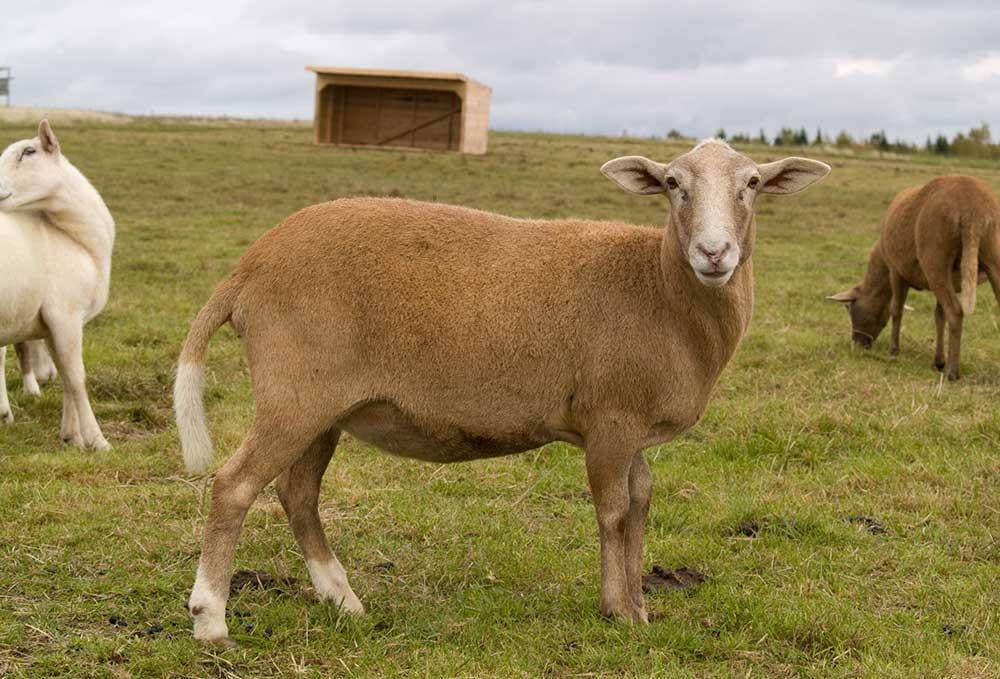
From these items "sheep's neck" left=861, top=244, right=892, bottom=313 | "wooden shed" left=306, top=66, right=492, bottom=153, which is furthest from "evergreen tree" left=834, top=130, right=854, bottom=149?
"sheep's neck" left=861, top=244, right=892, bottom=313

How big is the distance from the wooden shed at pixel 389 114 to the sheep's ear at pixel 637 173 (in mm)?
27479

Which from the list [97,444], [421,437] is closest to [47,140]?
[97,444]

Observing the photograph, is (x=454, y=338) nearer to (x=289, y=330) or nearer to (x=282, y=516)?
(x=289, y=330)

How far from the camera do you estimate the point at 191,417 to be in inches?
174

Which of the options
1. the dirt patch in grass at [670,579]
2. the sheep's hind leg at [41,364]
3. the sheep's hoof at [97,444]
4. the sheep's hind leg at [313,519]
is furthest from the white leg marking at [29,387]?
the dirt patch in grass at [670,579]

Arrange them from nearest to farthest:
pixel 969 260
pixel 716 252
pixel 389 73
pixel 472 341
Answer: pixel 716 252 → pixel 472 341 → pixel 969 260 → pixel 389 73

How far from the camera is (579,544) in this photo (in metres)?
5.54

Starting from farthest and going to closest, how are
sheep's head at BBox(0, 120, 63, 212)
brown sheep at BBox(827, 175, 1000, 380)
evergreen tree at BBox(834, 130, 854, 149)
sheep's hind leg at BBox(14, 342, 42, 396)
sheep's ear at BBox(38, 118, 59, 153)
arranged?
evergreen tree at BBox(834, 130, 854, 149)
brown sheep at BBox(827, 175, 1000, 380)
sheep's hind leg at BBox(14, 342, 42, 396)
sheep's ear at BBox(38, 118, 59, 153)
sheep's head at BBox(0, 120, 63, 212)

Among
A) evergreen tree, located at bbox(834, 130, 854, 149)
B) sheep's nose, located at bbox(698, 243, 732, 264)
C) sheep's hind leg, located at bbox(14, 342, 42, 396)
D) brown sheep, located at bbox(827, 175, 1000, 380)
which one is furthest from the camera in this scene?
evergreen tree, located at bbox(834, 130, 854, 149)

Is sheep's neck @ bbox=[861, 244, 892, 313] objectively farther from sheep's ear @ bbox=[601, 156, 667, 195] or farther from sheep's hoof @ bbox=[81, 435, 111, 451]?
sheep's hoof @ bbox=[81, 435, 111, 451]

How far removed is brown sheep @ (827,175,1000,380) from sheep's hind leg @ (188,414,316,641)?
684 cm

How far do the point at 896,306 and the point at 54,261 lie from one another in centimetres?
756

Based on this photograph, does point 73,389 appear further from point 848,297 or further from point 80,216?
point 848,297

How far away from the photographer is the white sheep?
22.1 ft
